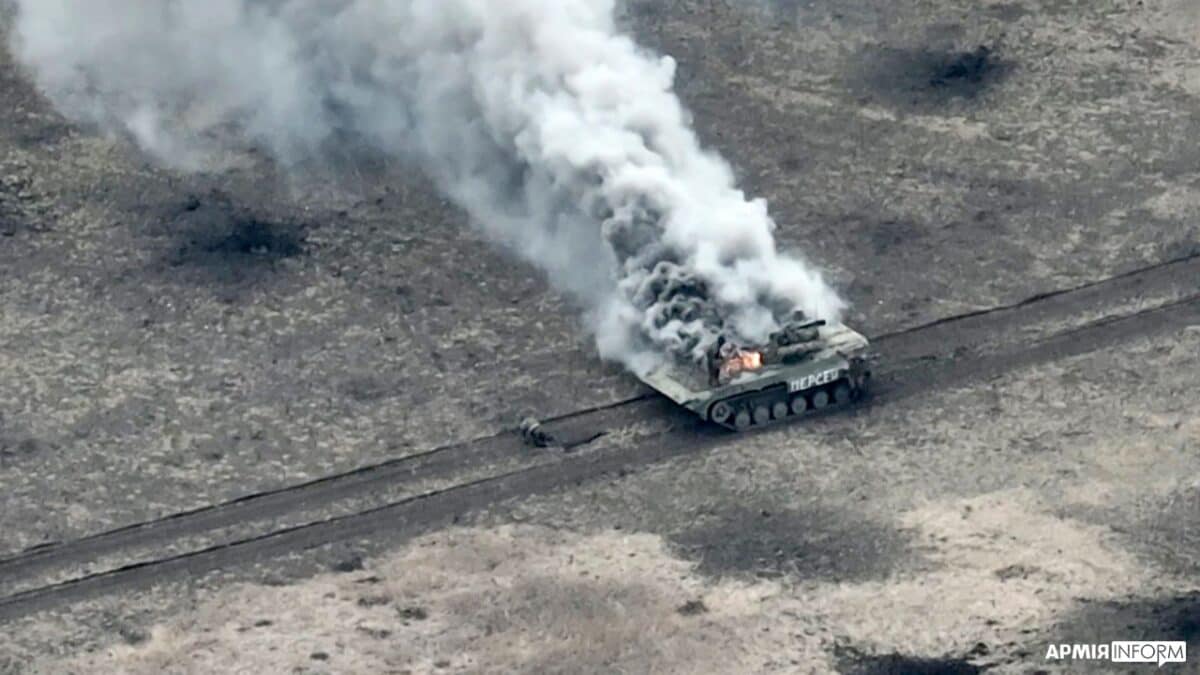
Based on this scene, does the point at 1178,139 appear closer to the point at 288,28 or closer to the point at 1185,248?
the point at 1185,248

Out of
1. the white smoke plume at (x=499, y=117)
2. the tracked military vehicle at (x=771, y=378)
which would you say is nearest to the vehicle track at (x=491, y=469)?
the tracked military vehicle at (x=771, y=378)

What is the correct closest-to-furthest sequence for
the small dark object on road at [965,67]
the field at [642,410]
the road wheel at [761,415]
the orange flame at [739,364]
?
the field at [642,410]
the orange flame at [739,364]
the road wheel at [761,415]
the small dark object on road at [965,67]

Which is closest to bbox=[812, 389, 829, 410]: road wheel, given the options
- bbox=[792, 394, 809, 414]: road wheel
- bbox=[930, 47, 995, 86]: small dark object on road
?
bbox=[792, 394, 809, 414]: road wheel

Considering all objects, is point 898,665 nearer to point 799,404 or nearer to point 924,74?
point 799,404

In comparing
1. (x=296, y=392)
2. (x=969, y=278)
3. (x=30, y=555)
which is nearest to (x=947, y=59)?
(x=969, y=278)

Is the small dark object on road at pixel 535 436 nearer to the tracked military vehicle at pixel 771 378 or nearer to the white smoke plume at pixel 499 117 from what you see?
the tracked military vehicle at pixel 771 378

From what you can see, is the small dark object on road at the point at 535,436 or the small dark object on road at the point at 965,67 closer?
the small dark object on road at the point at 535,436
